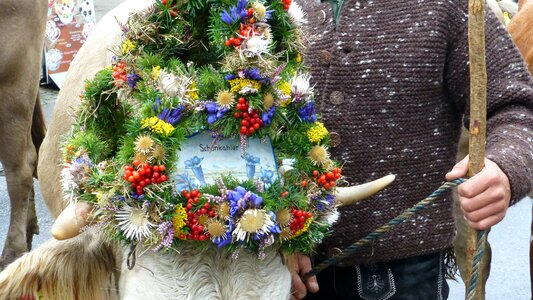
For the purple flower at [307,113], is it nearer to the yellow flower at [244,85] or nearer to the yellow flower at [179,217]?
the yellow flower at [244,85]

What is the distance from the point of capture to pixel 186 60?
2.12 m

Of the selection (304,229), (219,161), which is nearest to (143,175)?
(219,161)

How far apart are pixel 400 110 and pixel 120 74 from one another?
0.75 metres

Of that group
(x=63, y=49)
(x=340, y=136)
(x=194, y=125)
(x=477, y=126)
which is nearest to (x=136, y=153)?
(x=194, y=125)

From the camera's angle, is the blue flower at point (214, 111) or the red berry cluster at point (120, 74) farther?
the red berry cluster at point (120, 74)

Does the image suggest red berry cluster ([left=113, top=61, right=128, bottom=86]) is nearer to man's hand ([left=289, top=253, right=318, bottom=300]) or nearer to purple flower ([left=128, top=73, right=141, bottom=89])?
purple flower ([left=128, top=73, right=141, bottom=89])

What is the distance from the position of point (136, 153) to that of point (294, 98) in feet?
1.27

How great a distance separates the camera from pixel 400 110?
7.63 ft

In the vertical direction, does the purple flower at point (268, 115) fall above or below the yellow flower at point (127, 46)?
below

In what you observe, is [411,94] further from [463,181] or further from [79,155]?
[79,155]

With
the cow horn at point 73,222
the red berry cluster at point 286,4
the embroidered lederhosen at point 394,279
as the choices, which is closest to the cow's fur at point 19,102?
the embroidered lederhosen at point 394,279

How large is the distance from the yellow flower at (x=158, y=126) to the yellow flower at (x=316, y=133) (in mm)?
334

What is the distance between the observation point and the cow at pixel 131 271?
6.44 feet

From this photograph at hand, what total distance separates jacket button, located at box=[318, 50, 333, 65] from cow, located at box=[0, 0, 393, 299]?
0.39 meters
